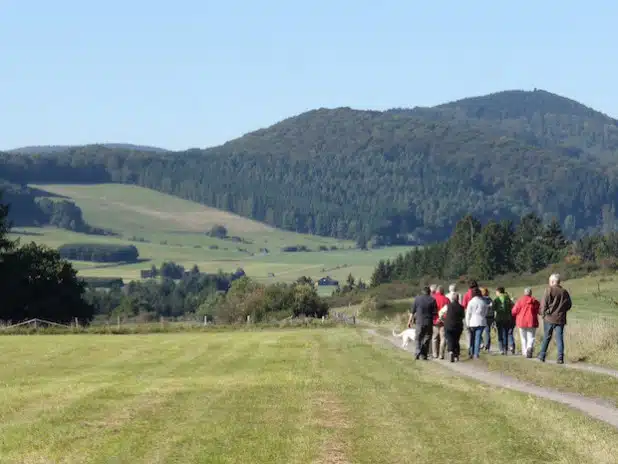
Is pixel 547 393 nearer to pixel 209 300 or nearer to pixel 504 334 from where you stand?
pixel 504 334

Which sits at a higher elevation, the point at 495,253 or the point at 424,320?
the point at 424,320

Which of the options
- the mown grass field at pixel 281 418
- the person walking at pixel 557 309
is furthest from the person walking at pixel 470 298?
the mown grass field at pixel 281 418

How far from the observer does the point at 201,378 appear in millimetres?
24922

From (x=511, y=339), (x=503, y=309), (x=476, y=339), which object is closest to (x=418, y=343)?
(x=476, y=339)

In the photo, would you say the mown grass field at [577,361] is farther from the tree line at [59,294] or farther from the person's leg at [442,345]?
the tree line at [59,294]

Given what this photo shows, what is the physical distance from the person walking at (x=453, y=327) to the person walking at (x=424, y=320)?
35cm

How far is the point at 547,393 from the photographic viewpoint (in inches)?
861

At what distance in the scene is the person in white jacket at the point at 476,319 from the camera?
31672 mm

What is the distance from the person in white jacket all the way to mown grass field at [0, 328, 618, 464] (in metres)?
3.58

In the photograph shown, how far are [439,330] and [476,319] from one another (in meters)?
0.92

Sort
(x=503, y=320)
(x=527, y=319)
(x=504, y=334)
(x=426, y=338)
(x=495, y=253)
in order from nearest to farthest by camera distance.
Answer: (x=426, y=338)
(x=527, y=319)
(x=503, y=320)
(x=504, y=334)
(x=495, y=253)

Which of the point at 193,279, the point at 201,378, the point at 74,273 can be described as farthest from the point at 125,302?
the point at 201,378

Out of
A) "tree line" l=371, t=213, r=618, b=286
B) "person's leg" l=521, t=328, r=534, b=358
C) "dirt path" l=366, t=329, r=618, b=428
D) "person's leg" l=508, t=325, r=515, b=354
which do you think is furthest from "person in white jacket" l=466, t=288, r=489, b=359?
"tree line" l=371, t=213, r=618, b=286

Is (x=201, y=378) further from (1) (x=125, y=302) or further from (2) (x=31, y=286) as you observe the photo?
(1) (x=125, y=302)
